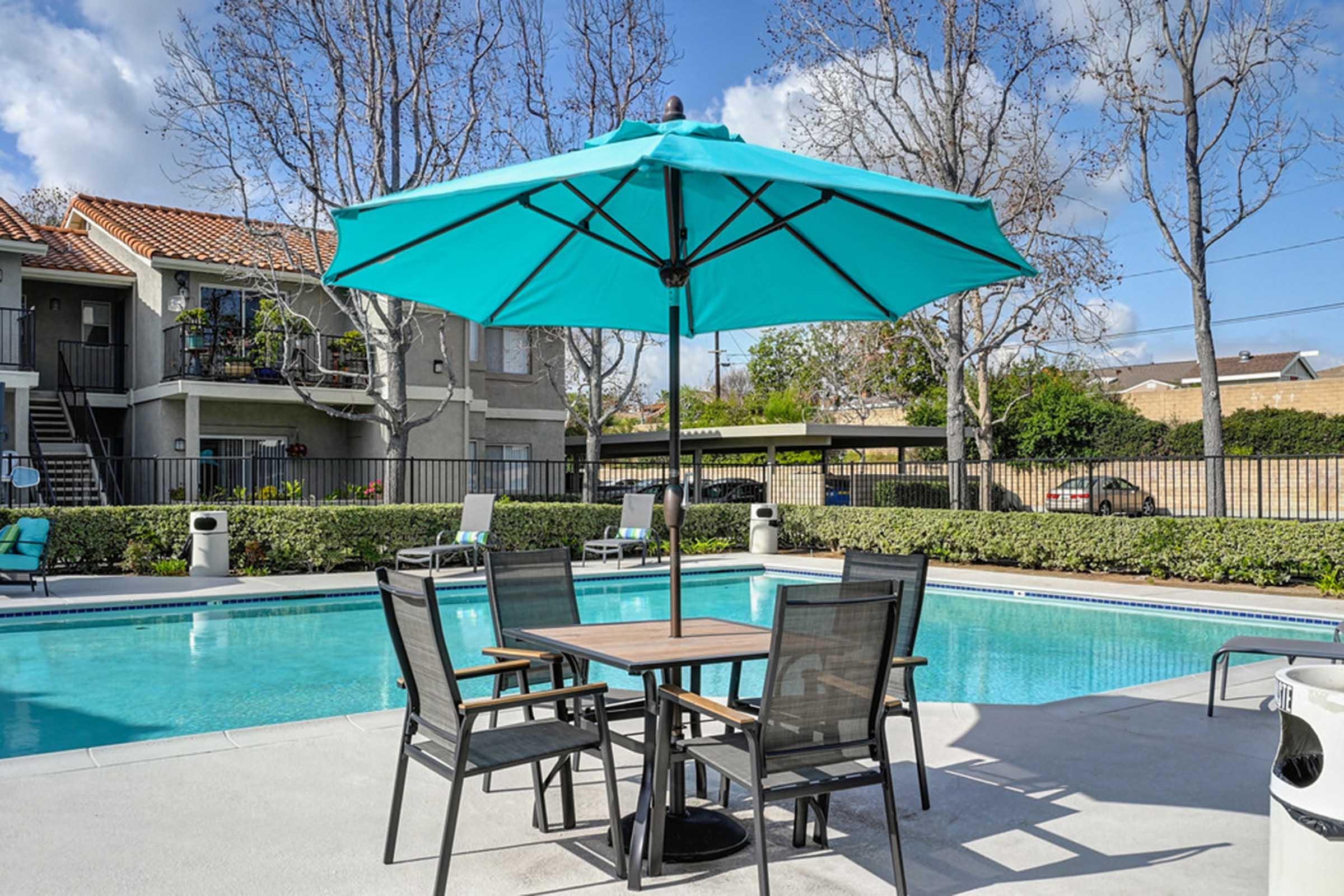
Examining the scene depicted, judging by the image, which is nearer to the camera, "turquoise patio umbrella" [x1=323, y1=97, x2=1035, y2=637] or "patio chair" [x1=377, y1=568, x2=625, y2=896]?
"patio chair" [x1=377, y1=568, x2=625, y2=896]

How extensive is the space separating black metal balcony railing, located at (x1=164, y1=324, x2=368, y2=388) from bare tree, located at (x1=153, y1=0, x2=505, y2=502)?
8.27 feet

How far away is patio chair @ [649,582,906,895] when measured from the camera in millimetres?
3385

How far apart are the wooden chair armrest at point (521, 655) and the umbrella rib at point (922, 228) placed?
2.39m

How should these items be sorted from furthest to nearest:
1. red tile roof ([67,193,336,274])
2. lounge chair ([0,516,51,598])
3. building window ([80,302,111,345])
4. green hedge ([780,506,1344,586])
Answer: building window ([80,302,111,345])
red tile roof ([67,193,336,274])
green hedge ([780,506,1344,586])
lounge chair ([0,516,51,598])

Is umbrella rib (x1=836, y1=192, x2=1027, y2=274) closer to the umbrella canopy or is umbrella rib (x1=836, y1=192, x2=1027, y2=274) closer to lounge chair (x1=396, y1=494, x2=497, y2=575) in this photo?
the umbrella canopy

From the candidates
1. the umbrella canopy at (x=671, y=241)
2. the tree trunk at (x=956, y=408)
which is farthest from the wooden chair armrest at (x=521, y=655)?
the tree trunk at (x=956, y=408)

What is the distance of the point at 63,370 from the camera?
66.8ft

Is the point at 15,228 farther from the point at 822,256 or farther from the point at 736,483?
the point at 822,256

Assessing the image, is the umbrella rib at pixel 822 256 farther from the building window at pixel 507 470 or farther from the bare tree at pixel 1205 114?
the building window at pixel 507 470

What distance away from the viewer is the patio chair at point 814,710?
3385 millimetres

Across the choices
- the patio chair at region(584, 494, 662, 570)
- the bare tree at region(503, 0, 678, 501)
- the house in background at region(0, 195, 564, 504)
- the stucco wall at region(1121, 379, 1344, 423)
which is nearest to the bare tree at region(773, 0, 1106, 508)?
the bare tree at region(503, 0, 678, 501)

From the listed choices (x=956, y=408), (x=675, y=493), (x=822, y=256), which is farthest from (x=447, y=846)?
(x=956, y=408)

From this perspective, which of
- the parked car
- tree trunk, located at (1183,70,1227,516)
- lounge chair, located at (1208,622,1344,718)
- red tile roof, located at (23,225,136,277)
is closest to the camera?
lounge chair, located at (1208,622,1344,718)

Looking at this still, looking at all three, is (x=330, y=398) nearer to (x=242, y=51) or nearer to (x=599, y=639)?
(x=242, y=51)
